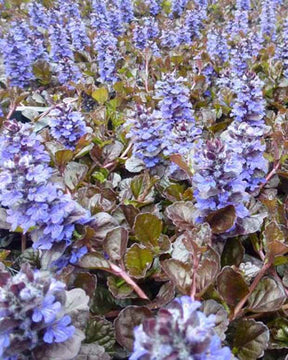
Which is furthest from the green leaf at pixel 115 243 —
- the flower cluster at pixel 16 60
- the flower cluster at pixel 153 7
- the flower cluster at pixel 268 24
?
the flower cluster at pixel 153 7

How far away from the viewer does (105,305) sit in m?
1.65

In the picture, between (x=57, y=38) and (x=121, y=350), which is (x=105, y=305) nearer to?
(x=121, y=350)

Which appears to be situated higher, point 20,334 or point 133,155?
point 20,334

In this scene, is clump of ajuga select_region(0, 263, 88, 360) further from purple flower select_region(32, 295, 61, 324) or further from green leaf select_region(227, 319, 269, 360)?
green leaf select_region(227, 319, 269, 360)

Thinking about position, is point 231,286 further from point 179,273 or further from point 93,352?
point 93,352

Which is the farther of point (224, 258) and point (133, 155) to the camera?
point (133, 155)

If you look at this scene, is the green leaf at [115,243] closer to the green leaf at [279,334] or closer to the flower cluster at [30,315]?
the flower cluster at [30,315]


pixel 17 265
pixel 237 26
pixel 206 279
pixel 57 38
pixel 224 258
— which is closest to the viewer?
pixel 206 279

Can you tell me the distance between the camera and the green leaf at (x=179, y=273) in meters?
1.44

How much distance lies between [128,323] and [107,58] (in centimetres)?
264

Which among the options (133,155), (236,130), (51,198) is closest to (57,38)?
(133,155)

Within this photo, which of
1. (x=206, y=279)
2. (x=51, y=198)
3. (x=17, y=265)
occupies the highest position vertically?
(x=51, y=198)

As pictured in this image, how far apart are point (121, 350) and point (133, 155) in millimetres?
A: 1073

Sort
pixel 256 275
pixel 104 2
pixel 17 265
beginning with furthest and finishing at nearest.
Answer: pixel 104 2 → pixel 17 265 → pixel 256 275
